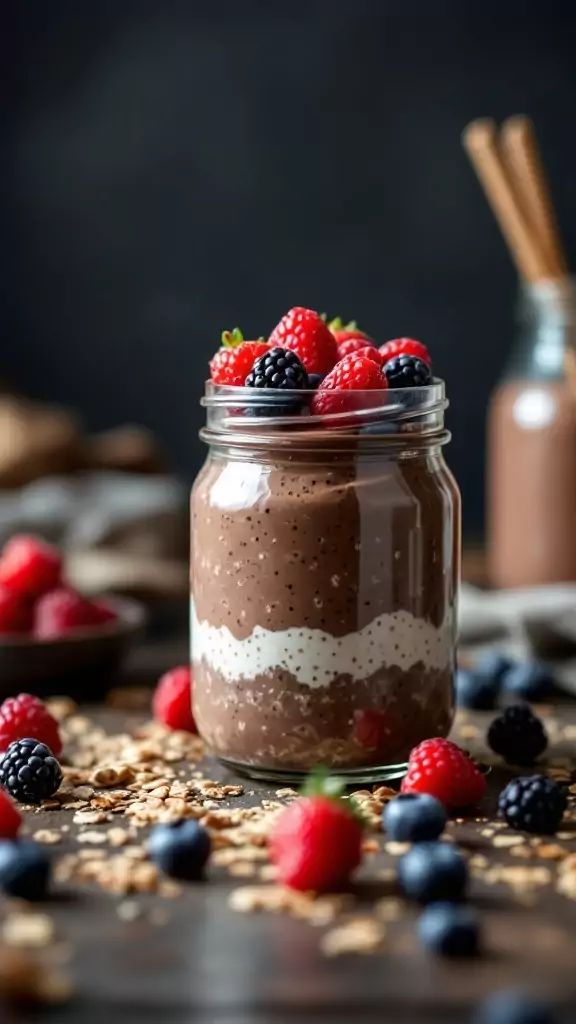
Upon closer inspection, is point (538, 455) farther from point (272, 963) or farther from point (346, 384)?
point (272, 963)

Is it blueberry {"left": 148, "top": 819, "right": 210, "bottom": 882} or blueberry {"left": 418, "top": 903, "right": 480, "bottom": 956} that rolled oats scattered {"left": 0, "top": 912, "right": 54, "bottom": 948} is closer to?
blueberry {"left": 148, "top": 819, "right": 210, "bottom": 882}

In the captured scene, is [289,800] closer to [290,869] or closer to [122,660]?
[290,869]

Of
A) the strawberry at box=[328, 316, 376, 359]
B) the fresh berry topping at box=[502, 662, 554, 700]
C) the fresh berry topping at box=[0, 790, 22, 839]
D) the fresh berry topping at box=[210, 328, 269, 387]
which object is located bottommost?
the fresh berry topping at box=[502, 662, 554, 700]

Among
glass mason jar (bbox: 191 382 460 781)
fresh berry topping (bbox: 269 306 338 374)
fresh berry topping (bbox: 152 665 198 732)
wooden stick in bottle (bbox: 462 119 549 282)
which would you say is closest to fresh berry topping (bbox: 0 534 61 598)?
fresh berry topping (bbox: 152 665 198 732)

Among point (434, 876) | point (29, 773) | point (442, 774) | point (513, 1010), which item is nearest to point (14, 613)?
point (29, 773)

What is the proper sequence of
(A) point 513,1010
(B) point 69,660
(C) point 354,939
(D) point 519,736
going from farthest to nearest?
(B) point 69,660 → (D) point 519,736 → (C) point 354,939 → (A) point 513,1010

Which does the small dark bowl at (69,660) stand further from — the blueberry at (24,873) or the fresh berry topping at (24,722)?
the blueberry at (24,873)

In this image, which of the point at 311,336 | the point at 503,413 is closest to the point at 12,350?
the point at 503,413

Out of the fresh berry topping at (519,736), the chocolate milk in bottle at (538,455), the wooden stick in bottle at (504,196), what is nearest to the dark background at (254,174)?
the chocolate milk in bottle at (538,455)
